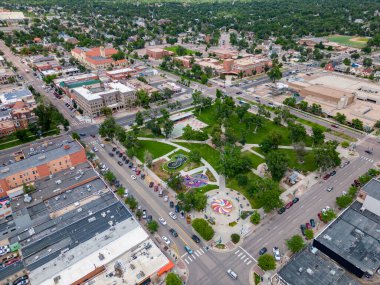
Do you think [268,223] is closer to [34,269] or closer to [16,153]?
[34,269]

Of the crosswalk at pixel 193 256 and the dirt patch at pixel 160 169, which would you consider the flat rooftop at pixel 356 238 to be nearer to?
the crosswalk at pixel 193 256

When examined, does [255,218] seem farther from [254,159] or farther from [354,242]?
[254,159]

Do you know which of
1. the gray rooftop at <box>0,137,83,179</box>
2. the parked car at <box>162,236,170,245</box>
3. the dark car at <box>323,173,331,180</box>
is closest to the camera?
the parked car at <box>162,236,170,245</box>

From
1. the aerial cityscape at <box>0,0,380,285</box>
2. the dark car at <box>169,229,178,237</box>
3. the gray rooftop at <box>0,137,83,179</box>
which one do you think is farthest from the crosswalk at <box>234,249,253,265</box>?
the gray rooftop at <box>0,137,83,179</box>

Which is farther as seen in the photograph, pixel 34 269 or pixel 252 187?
pixel 252 187

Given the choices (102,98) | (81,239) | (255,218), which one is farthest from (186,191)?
(102,98)

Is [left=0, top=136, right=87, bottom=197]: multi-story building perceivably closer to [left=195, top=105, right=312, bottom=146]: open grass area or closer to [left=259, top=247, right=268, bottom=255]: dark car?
[left=195, top=105, right=312, bottom=146]: open grass area

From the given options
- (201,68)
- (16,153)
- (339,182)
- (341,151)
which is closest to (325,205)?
(339,182)
